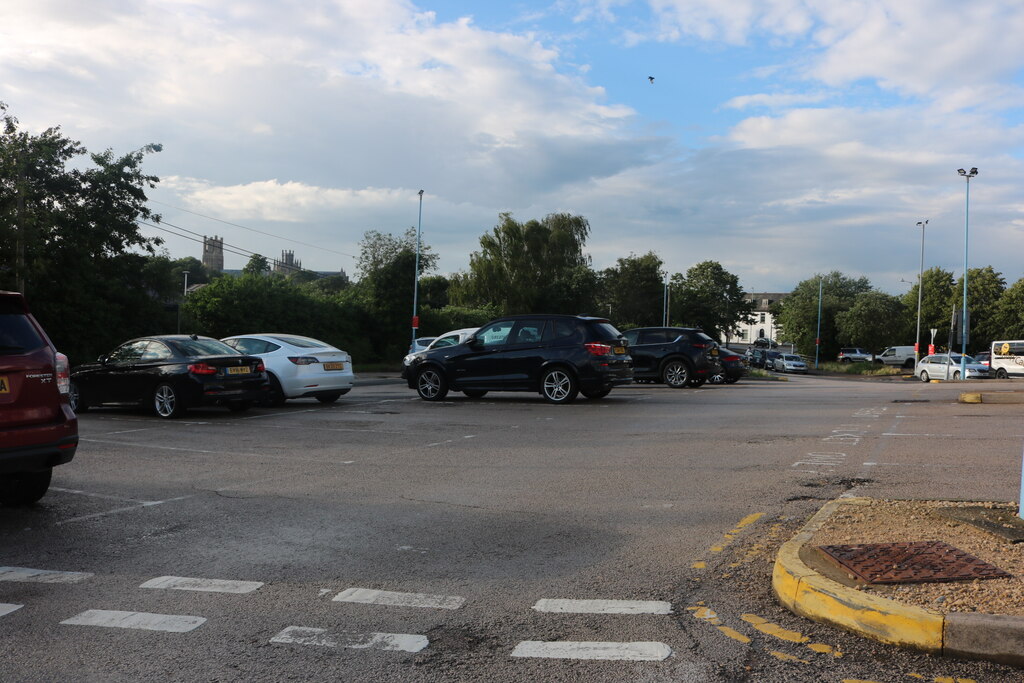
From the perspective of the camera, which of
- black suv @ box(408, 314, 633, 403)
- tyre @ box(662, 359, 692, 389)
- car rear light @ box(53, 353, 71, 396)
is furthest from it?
tyre @ box(662, 359, 692, 389)

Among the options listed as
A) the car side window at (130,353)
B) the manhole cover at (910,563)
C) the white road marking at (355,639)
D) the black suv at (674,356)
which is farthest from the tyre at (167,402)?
the black suv at (674,356)

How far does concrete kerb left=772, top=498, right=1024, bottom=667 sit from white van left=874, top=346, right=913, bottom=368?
83479 mm

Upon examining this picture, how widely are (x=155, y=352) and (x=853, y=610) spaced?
43.5 feet

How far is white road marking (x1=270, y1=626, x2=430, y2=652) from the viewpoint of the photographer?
3.84 m

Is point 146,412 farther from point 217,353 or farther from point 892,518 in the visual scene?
point 892,518

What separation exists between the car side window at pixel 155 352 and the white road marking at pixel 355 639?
1168cm

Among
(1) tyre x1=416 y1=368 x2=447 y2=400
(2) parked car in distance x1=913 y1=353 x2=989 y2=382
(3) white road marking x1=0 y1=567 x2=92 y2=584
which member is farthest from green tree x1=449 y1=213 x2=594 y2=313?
(3) white road marking x1=0 y1=567 x2=92 y2=584

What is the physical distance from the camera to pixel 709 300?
96.9 meters

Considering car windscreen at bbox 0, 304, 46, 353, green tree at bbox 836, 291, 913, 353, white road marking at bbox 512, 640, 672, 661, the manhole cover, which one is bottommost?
white road marking at bbox 512, 640, 672, 661

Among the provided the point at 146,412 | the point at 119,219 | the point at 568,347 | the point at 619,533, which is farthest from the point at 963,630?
A: the point at 119,219

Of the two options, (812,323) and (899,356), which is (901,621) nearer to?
(899,356)

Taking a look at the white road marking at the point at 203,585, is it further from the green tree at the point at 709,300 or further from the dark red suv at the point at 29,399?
the green tree at the point at 709,300

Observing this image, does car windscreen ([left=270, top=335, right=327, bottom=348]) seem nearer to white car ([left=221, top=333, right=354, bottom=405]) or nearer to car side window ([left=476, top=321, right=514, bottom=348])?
white car ([left=221, top=333, right=354, bottom=405])

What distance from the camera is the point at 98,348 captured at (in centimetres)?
2631
